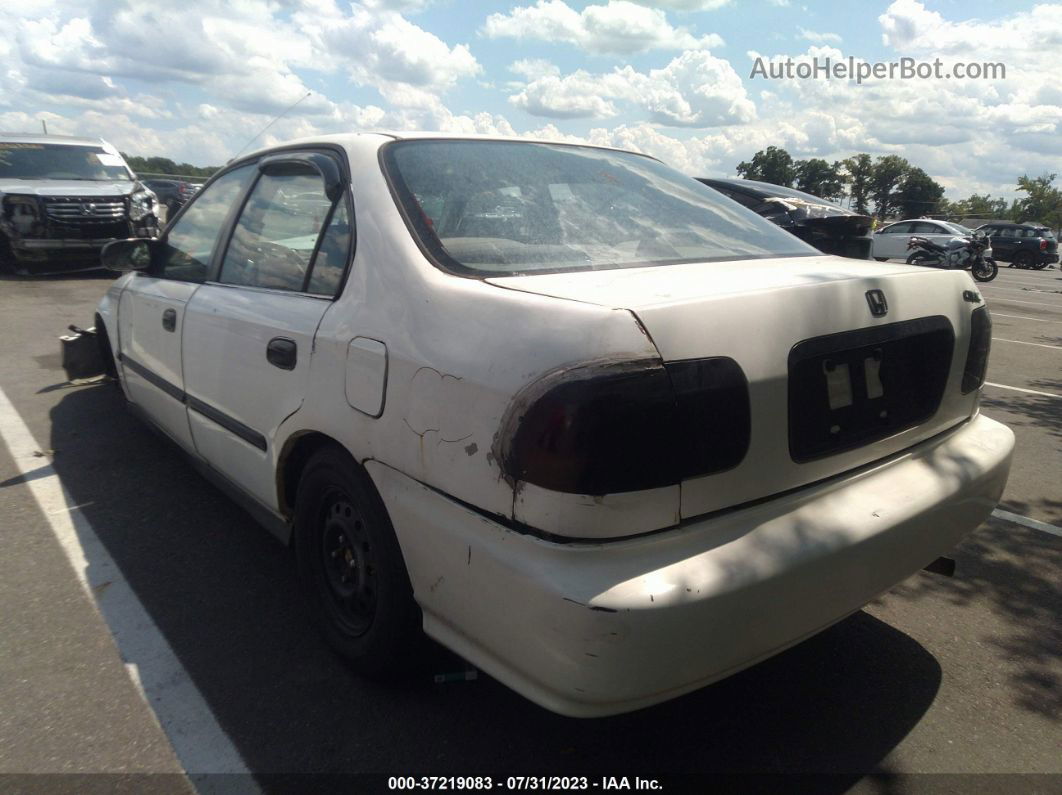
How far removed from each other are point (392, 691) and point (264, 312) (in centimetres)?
132

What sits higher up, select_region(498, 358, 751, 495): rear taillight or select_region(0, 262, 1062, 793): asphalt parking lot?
select_region(498, 358, 751, 495): rear taillight

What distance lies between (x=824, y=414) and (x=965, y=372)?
31.4 inches

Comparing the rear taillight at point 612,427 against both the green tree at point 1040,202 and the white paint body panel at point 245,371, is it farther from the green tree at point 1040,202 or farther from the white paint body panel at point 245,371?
the green tree at point 1040,202

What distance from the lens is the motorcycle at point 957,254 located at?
1966cm

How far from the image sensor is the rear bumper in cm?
163

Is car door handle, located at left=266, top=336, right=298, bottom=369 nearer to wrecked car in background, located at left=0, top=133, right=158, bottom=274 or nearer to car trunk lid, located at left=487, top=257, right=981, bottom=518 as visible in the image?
car trunk lid, located at left=487, top=257, right=981, bottom=518

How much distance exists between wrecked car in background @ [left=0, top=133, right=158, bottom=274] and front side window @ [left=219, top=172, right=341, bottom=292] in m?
9.62

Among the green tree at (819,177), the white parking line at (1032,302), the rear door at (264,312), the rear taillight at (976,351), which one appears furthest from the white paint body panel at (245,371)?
the green tree at (819,177)

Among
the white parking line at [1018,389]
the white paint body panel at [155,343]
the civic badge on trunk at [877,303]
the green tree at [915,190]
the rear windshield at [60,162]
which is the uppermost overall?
the green tree at [915,190]

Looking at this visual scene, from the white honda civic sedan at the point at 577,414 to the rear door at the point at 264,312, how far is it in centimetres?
1

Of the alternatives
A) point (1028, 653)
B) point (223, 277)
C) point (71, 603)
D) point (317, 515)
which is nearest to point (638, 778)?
point (317, 515)

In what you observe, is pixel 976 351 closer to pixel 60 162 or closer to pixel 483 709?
pixel 483 709

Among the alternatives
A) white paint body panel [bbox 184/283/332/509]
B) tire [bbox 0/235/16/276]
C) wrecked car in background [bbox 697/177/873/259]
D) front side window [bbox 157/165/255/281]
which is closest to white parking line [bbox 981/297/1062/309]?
wrecked car in background [bbox 697/177/873/259]

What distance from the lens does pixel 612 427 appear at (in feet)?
5.38
